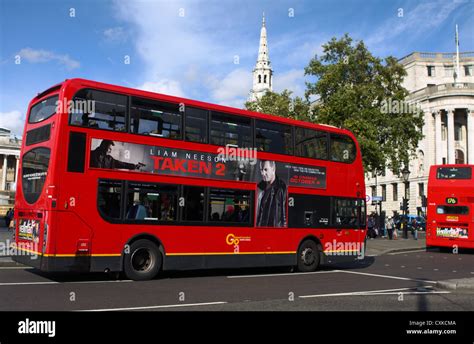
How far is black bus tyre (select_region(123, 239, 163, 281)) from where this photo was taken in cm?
1216

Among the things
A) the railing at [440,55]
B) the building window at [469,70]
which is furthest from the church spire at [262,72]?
the building window at [469,70]

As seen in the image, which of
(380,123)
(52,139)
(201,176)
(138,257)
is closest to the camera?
(52,139)

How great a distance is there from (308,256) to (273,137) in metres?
4.08

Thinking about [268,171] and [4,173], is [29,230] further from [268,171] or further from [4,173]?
[4,173]

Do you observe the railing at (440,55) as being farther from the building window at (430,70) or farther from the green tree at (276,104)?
the green tree at (276,104)

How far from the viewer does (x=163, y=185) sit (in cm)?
1274

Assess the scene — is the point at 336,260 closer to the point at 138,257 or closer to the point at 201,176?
the point at 201,176

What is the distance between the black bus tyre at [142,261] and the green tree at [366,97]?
68.9 ft
